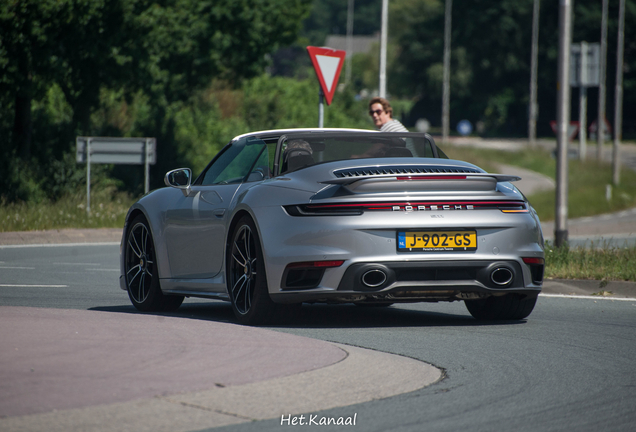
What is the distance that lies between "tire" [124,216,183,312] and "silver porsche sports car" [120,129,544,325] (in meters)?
0.70

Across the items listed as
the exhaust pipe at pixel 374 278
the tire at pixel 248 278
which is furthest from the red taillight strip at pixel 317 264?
the tire at pixel 248 278

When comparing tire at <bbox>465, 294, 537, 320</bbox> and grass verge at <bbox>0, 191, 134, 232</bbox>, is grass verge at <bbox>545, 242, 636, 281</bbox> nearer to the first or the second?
tire at <bbox>465, 294, 537, 320</bbox>

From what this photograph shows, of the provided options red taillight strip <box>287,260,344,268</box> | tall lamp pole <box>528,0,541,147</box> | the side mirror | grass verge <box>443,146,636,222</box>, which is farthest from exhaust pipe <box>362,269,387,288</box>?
tall lamp pole <box>528,0,541,147</box>

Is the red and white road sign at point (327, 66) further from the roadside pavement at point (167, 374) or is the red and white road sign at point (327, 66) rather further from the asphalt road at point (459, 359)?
the roadside pavement at point (167, 374)

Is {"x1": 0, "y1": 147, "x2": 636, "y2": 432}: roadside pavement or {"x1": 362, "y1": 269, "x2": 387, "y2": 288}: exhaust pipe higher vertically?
{"x1": 362, "y1": 269, "x2": 387, "y2": 288}: exhaust pipe

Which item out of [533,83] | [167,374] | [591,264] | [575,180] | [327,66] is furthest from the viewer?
[533,83]

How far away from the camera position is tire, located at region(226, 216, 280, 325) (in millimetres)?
7531

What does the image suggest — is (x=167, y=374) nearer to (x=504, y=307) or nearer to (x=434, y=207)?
(x=434, y=207)

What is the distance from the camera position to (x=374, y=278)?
7258 millimetres

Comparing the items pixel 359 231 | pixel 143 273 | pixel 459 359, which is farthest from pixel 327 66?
pixel 459 359

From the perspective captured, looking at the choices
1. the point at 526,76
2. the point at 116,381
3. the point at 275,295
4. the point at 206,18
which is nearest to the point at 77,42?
the point at 206,18

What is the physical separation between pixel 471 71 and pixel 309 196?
85.0 meters

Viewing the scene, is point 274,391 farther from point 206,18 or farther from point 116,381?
point 206,18

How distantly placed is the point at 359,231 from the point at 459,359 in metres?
1.24
